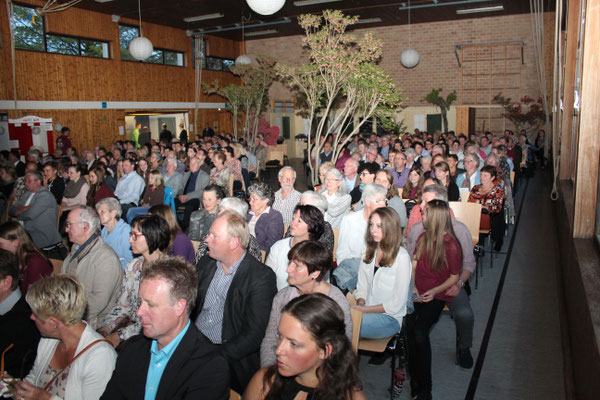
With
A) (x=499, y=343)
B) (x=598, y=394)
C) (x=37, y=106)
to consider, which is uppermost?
(x=37, y=106)

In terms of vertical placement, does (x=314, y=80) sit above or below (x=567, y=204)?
above

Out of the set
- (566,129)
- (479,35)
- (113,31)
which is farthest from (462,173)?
(113,31)

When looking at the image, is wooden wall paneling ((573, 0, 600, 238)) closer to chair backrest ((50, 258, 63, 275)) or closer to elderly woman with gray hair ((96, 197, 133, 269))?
elderly woman with gray hair ((96, 197, 133, 269))

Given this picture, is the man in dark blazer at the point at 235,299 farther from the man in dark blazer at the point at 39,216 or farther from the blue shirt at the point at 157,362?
the man in dark blazer at the point at 39,216

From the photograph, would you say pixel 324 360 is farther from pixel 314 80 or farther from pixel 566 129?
pixel 314 80

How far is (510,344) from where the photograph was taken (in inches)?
158

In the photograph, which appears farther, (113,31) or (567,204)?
(113,31)

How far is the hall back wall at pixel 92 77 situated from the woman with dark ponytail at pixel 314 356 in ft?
43.6

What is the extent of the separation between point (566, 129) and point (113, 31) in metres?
14.3

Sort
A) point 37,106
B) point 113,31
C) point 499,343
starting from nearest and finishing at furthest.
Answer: point 499,343 → point 37,106 → point 113,31

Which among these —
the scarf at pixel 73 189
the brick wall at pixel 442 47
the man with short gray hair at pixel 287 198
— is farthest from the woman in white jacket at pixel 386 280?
the brick wall at pixel 442 47

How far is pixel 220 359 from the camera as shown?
2014 mm

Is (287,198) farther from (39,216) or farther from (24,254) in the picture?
(39,216)

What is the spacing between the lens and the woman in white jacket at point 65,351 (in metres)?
2.21
